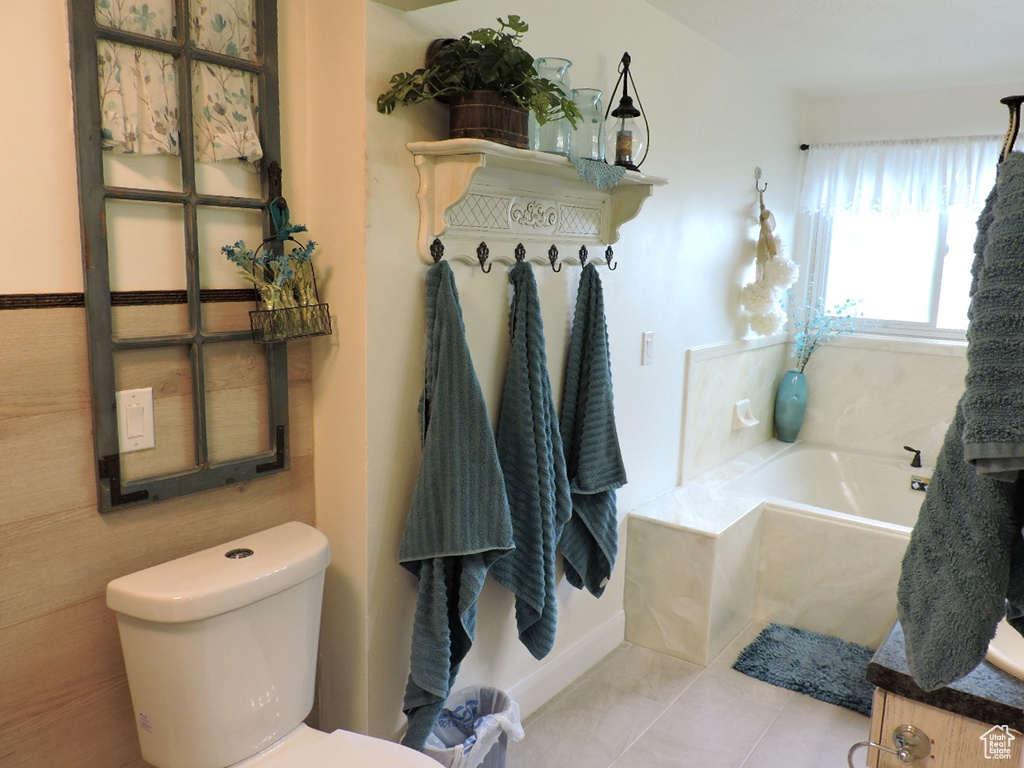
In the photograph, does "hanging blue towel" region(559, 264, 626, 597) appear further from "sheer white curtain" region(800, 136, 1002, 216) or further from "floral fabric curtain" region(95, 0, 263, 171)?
"sheer white curtain" region(800, 136, 1002, 216)

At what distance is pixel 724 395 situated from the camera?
332cm

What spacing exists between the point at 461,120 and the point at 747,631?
86.3 inches

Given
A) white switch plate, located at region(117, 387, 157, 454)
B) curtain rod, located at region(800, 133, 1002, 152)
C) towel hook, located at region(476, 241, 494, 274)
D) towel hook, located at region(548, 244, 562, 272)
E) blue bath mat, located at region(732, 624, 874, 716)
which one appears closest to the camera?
white switch plate, located at region(117, 387, 157, 454)

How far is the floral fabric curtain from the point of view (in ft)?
4.26

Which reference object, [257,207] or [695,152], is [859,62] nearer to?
[695,152]

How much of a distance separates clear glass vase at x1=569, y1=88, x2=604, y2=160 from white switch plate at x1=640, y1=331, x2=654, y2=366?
81 centimetres

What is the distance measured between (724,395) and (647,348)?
0.82 metres

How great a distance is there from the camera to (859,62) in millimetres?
3057

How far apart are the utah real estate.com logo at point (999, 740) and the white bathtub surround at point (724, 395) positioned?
5.33 ft

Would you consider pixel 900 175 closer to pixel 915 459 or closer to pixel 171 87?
pixel 915 459

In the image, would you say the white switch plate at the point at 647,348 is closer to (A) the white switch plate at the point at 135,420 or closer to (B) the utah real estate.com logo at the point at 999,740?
(B) the utah real estate.com logo at the point at 999,740

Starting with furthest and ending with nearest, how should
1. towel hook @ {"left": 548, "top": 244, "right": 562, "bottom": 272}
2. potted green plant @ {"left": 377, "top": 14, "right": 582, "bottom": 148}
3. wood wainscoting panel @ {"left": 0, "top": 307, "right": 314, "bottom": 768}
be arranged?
towel hook @ {"left": 548, "top": 244, "right": 562, "bottom": 272} → potted green plant @ {"left": 377, "top": 14, "right": 582, "bottom": 148} → wood wainscoting panel @ {"left": 0, "top": 307, "right": 314, "bottom": 768}

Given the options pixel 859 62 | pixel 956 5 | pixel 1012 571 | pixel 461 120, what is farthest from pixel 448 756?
pixel 859 62

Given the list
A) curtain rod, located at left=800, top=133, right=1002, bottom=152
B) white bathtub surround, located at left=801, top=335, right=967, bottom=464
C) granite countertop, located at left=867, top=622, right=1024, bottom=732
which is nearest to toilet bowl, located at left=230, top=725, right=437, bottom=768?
granite countertop, located at left=867, top=622, right=1024, bottom=732
